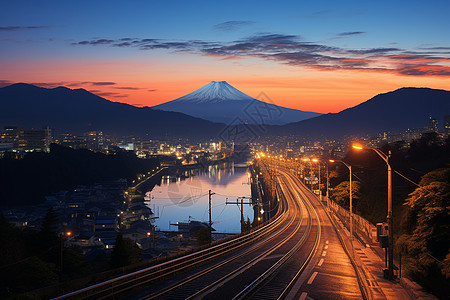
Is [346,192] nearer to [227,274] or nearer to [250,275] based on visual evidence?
[250,275]

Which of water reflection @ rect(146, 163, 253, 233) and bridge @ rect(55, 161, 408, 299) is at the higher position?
bridge @ rect(55, 161, 408, 299)

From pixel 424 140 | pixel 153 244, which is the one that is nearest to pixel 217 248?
pixel 153 244

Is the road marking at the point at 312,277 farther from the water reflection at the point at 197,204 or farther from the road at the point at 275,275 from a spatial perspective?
the water reflection at the point at 197,204

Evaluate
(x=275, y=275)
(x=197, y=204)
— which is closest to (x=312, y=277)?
(x=275, y=275)

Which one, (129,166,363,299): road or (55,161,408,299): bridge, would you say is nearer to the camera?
(55,161,408,299): bridge

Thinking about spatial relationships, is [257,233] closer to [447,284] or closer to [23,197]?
[447,284]

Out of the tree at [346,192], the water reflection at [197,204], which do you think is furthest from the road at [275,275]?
the water reflection at [197,204]

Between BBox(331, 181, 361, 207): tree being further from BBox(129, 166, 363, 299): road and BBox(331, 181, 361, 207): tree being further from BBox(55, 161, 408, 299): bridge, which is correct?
BBox(55, 161, 408, 299): bridge

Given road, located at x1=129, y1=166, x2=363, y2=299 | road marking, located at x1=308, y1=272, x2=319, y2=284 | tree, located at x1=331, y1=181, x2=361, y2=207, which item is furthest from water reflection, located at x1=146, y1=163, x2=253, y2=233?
road marking, located at x1=308, y1=272, x2=319, y2=284
